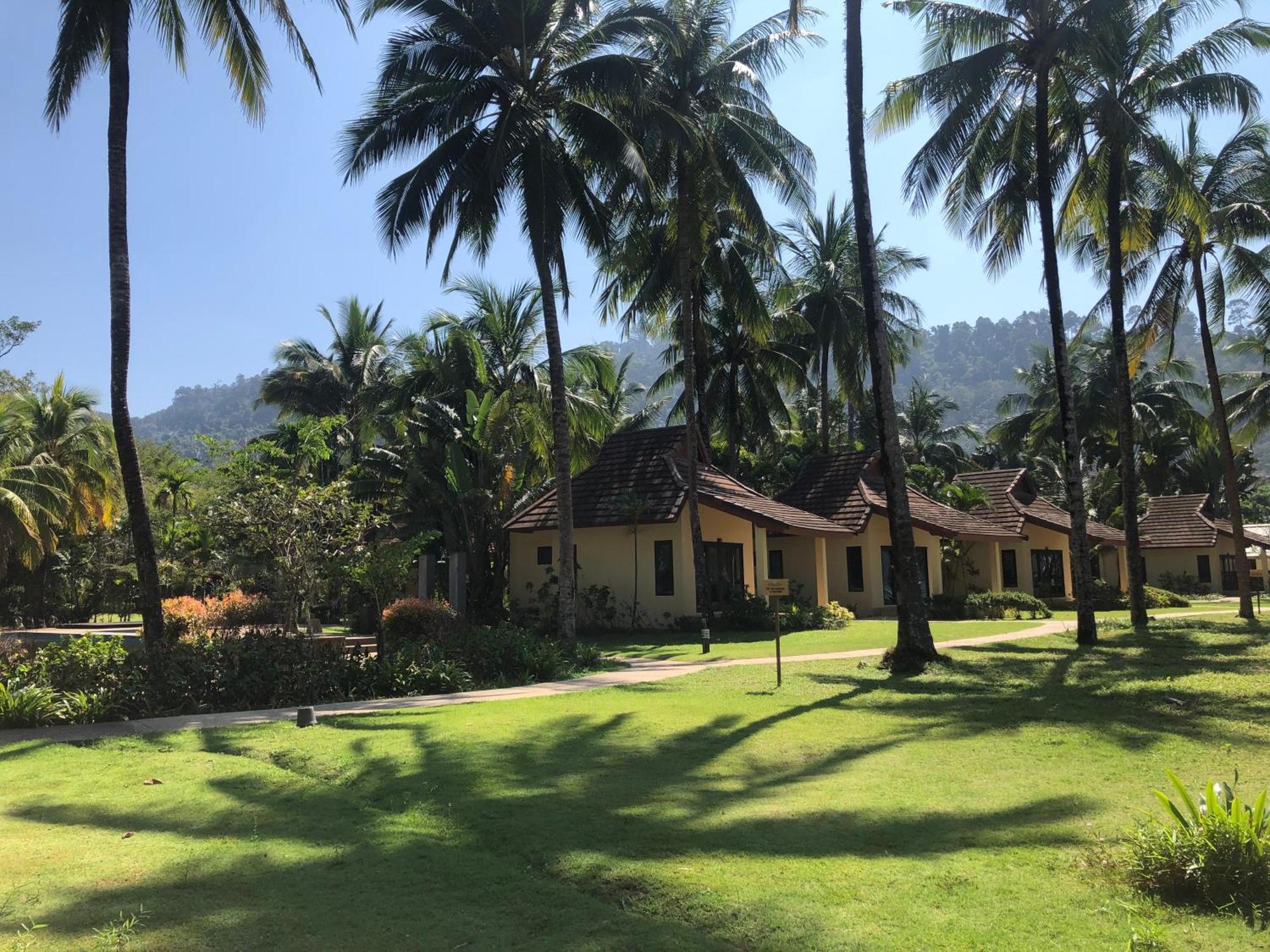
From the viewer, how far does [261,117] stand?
48.4ft

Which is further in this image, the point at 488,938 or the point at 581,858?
the point at 581,858

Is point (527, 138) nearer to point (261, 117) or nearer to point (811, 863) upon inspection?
point (261, 117)

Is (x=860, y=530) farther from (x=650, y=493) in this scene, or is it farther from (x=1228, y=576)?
(x=1228, y=576)

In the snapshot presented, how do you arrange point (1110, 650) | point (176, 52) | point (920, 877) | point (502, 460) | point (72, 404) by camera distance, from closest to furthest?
point (920, 877), point (176, 52), point (1110, 650), point (502, 460), point (72, 404)

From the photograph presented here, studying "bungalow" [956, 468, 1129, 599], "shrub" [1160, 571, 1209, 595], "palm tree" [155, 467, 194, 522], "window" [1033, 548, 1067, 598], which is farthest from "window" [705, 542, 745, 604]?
"shrub" [1160, 571, 1209, 595]

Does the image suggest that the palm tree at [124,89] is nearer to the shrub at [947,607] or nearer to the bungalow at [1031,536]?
the shrub at [947,607]

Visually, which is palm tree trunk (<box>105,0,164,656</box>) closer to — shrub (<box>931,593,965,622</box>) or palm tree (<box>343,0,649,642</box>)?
palm tree (<box>343,0,649,642</box>)

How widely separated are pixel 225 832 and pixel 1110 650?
49.5 feet

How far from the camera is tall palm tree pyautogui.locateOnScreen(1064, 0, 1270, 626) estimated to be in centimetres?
1664

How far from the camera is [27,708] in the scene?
9.91 meters

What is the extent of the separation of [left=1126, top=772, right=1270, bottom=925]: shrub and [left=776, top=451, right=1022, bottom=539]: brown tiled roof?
77.3 ft

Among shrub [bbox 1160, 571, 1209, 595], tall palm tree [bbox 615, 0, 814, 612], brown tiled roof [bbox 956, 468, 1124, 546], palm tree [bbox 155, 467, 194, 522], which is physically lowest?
shrub [bbox 1160, 571, 1209, 595]

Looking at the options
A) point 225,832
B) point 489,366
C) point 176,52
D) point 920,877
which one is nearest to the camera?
point 920,877

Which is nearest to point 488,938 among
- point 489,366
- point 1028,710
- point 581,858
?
point 581,858
